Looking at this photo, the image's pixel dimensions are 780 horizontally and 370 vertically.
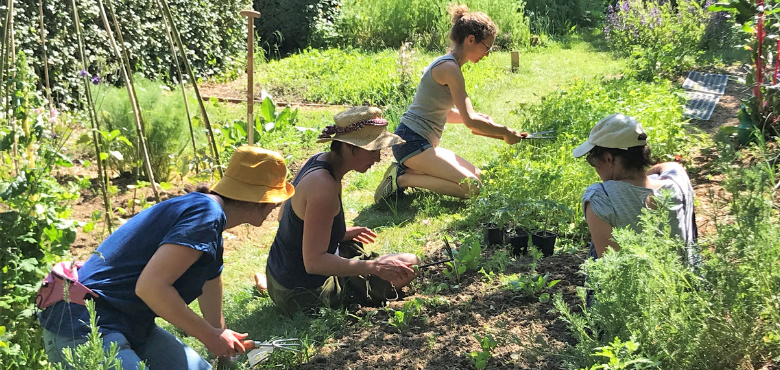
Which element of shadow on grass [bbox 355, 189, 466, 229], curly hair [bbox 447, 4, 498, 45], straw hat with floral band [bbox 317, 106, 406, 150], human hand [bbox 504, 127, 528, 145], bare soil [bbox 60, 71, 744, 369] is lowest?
shadow on grass [bbox 355, 189, 466, 229]

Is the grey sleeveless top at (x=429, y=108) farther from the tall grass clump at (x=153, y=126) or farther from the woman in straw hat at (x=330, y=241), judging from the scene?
the tall grass clump at (x=153, y=126)

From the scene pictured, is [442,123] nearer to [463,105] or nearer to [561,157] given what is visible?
[463,105]

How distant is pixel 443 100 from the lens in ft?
17.8

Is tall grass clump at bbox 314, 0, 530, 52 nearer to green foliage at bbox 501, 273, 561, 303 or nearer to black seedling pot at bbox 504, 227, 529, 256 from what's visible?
black seedling pot at bbox 504, 227, 529, 256

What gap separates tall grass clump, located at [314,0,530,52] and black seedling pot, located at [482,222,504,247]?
8.91 m

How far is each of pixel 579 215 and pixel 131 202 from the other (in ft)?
11.0

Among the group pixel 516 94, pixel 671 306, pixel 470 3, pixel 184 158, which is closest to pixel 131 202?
pixel 184 158

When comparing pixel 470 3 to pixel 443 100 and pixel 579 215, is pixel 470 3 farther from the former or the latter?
pixel 579 215

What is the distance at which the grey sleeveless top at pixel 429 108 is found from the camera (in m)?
5.41

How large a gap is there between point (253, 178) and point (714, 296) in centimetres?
182

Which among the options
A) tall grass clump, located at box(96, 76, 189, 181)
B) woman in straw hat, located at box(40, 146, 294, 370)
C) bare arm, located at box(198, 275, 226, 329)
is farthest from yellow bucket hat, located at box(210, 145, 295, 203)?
tall grass clump, located at box(96, 76, 189, 181)

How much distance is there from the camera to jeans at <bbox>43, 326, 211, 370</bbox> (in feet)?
8.63

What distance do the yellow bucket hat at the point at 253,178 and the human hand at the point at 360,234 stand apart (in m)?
1.14

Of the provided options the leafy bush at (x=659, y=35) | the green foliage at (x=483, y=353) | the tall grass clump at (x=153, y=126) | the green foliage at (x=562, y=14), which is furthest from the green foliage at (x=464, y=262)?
the green foliage at (x=562, y=14)
